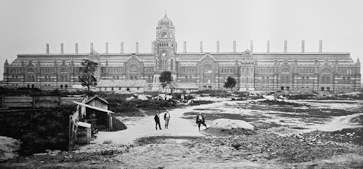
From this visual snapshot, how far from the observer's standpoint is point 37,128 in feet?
57.6

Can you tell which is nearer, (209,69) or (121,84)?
(121,84)

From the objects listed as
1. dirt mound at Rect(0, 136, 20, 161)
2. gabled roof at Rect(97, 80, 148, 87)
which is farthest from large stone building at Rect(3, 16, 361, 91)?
dirt mound at Rect(0, 136, 20, 161)

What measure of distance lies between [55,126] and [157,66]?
80127 mm

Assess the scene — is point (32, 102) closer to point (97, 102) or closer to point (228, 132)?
point (97, 102)

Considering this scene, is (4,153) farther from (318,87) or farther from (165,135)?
(318,87)

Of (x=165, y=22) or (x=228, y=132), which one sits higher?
(x=165, y=22)

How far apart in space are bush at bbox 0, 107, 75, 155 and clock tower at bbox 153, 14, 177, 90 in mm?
75203

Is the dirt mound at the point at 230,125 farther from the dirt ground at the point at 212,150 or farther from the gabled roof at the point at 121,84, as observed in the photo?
the gabled roof at the point at 121,84

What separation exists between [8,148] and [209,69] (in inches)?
3465

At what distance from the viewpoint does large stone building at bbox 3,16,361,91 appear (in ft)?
316

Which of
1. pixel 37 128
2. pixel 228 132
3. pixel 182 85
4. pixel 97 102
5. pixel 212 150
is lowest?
pixel 212 150

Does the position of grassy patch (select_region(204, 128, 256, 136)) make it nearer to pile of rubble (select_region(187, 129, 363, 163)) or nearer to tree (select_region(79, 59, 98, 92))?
pile of rubble (select_region(187, 129, 363, 163))

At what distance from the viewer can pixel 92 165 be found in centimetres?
1323

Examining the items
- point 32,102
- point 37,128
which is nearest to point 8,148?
point 37,128
